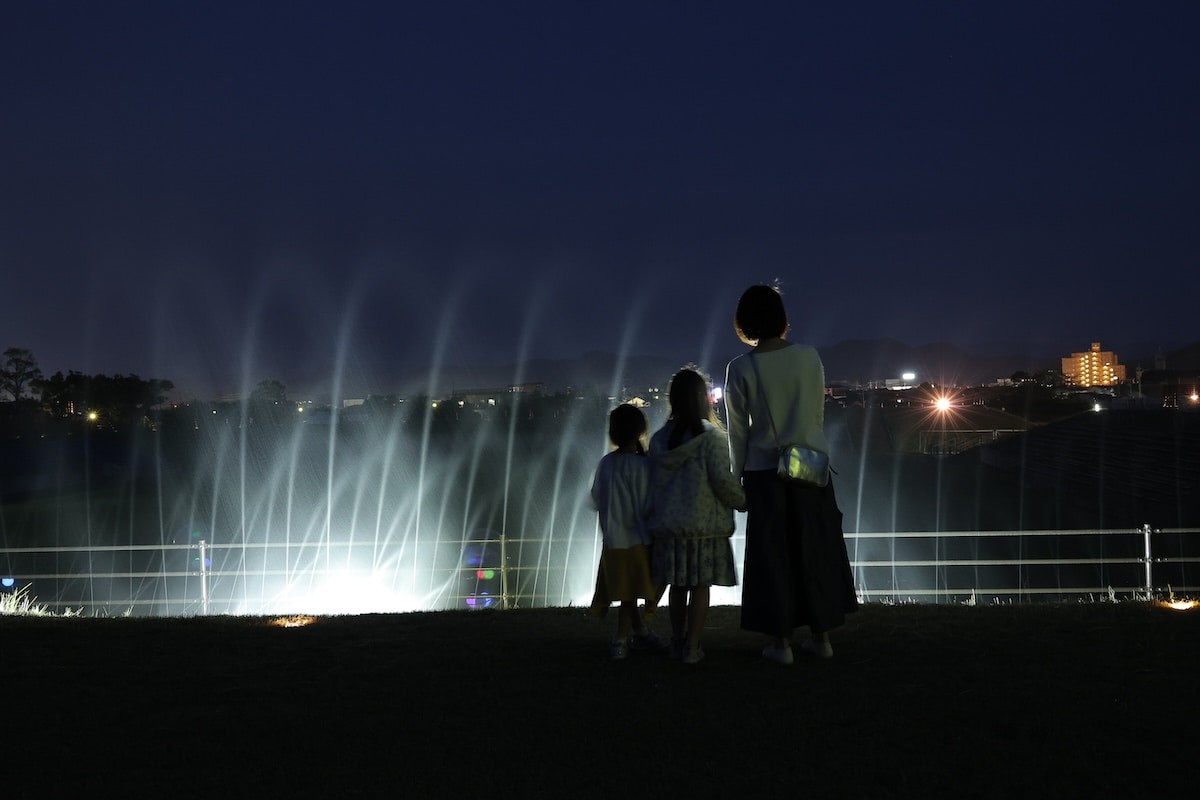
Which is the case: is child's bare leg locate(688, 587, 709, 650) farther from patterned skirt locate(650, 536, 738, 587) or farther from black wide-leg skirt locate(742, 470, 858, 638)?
black wide-leg skirt locate(742, 470, 858, 638)

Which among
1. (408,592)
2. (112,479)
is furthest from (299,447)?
(408,592)

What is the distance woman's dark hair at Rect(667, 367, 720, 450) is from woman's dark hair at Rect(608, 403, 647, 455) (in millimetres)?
277

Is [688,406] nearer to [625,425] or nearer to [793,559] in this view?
[625,425]

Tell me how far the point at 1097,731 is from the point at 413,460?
47.4m

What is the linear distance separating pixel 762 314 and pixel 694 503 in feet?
3.08

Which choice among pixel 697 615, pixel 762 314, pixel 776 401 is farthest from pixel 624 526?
pixel 762 314

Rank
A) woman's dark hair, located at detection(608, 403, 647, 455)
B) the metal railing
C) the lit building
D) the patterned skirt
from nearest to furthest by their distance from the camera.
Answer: the patterned skirt < woman's dark hair, located at detection(608, 403, 647, 455) < the metal railing < the lit building

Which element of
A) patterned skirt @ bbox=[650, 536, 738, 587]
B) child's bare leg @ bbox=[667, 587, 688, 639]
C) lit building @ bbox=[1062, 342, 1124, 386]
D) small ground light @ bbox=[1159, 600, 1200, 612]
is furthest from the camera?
lit building @ bbox=[1062, 342, 1124, 386]

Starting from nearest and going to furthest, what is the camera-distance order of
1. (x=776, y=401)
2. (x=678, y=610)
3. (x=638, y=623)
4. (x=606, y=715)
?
(x=606, y=715)
(x=776, y=401)
(x=678, y=610)
(x=638, y=623)

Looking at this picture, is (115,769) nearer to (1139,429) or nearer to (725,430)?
(725,430)

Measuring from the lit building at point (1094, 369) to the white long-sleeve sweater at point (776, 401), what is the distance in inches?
5780

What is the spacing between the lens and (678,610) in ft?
15.6

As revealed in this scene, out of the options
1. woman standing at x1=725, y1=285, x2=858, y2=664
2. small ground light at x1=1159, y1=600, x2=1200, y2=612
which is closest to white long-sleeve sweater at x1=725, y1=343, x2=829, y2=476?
woman standing at x1=725, y1=285, x2=858, y2=664

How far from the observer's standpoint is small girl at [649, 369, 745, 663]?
4.55 meters
